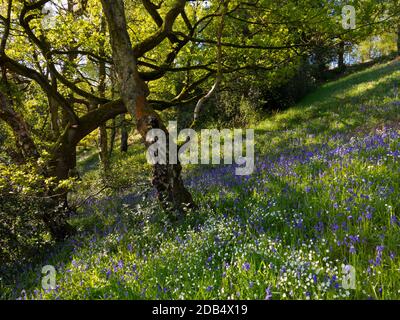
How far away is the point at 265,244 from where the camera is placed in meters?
3.46

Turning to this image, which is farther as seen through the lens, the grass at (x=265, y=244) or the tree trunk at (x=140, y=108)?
the tree trunk at (x=140, y=108)

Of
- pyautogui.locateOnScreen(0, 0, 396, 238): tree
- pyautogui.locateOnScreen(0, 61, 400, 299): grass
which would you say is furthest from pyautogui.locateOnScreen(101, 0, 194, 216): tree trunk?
pyautogui.locateOnScreen(0, 61, 400, 299): grass

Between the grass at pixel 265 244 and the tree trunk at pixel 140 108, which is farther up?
the tree trunk at pixel 140 108

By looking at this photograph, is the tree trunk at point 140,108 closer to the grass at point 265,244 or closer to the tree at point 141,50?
the tree at point 141,50

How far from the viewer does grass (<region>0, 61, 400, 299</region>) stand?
2789mm

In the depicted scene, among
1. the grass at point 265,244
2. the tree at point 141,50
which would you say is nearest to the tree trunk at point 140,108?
the tree at point 141,50

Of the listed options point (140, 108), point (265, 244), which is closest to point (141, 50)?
point (140, 108)

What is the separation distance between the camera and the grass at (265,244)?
279 centimetres

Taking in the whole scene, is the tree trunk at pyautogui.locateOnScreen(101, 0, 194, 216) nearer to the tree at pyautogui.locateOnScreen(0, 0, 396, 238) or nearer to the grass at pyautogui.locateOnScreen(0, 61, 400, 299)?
the tree at pyautogui.locateOnScreen(0, 0, 396, 238)
